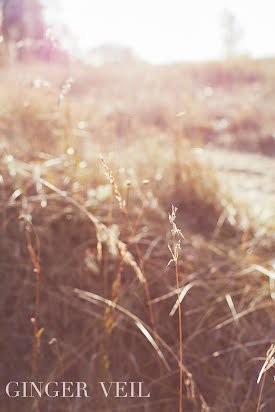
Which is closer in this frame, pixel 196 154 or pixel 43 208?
pixel 43 208

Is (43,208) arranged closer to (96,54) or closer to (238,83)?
(96,54)

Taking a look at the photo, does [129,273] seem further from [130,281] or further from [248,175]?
[248,175]

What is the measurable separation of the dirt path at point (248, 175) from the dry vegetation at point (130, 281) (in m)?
0.17

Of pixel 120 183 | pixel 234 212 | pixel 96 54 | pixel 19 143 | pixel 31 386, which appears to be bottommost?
pixel 31 386

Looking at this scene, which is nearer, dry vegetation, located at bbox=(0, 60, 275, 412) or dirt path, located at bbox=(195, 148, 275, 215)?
dry vegetation, located at bbox=(0, 60, 275, 412)

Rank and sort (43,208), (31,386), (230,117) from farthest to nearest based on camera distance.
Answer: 1. (230,117)
2. (43,208)
3. (31,386)

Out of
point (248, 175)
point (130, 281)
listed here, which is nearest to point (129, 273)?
point (130, 281)

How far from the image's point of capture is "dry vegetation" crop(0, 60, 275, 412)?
116 centimetres

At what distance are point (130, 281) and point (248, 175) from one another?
5.12ft

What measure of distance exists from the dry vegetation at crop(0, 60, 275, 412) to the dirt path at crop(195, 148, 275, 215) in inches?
6.7

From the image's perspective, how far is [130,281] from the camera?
1429mm

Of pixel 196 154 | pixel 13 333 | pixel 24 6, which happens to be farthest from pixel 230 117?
pixel 24 6

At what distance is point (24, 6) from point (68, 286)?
41.3 feet

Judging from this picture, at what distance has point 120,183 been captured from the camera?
1748mm
